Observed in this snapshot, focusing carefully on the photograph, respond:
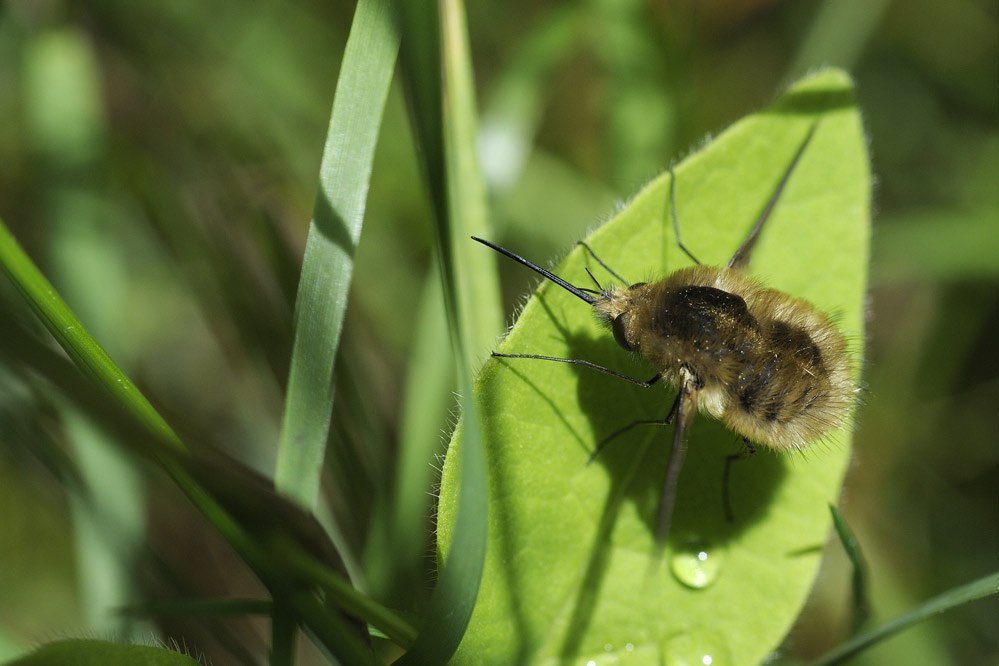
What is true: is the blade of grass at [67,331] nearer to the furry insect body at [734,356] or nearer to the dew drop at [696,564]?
the furry insect body at [734,356]

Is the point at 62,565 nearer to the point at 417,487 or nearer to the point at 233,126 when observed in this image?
the point at 417,487

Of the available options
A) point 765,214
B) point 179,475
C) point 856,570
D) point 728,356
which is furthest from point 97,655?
point 765,214

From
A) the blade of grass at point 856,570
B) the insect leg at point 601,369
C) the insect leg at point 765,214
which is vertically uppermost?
the insect leg at point 765,214

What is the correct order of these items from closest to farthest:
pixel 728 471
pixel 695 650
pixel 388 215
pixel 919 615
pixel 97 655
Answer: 1. pixel 97 655
2. pixel 919 615
3. pixel 695 650
4. pixel 728 471
5. pixel 388 215

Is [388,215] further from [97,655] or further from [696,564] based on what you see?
[97,655]

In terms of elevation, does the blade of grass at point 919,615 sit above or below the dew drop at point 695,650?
above

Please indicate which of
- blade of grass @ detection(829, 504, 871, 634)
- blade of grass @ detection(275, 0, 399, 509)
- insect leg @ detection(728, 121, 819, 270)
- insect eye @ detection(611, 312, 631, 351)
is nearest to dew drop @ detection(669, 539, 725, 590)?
blade of grass @ detection(829, 504, 871, 634)

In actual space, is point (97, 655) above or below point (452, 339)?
below

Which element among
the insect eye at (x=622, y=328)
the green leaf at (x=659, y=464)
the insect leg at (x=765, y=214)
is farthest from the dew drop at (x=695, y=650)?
the insect leg at (x=765, y=214)
